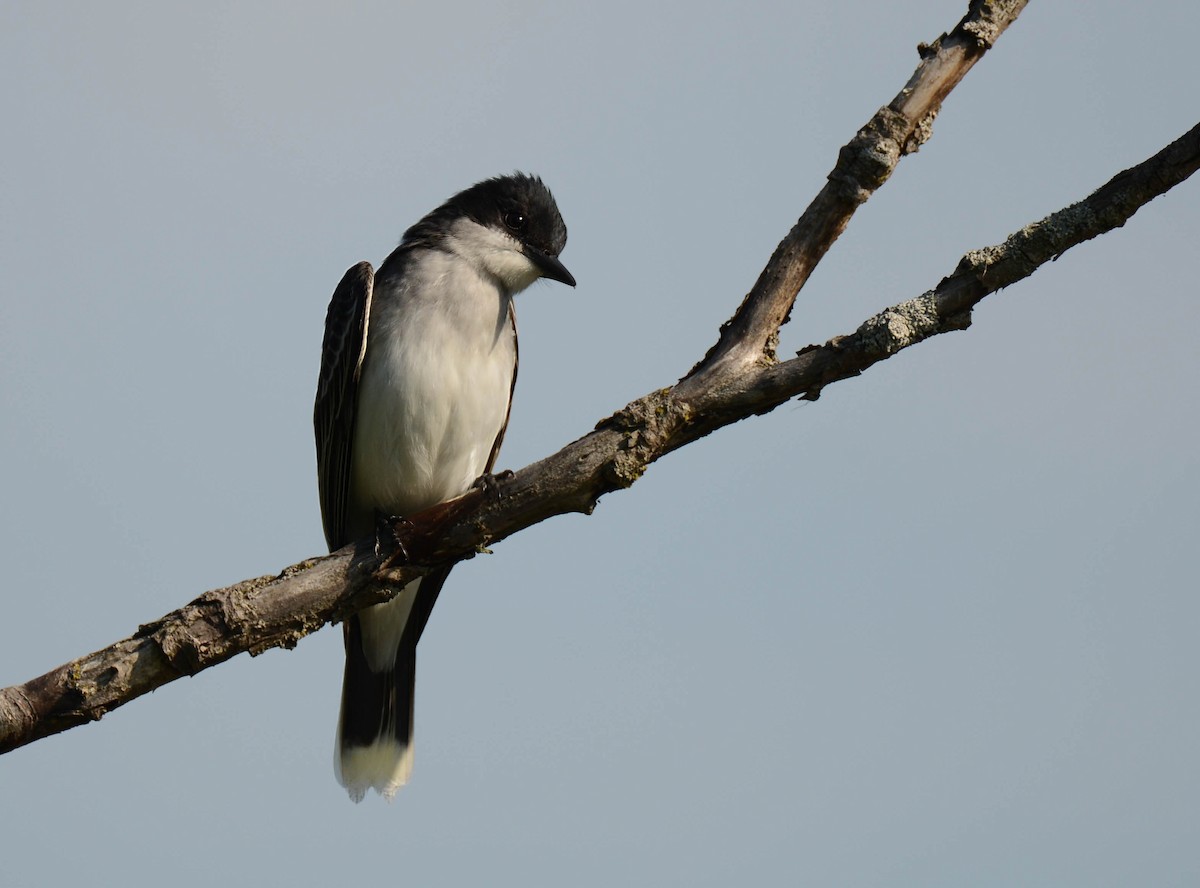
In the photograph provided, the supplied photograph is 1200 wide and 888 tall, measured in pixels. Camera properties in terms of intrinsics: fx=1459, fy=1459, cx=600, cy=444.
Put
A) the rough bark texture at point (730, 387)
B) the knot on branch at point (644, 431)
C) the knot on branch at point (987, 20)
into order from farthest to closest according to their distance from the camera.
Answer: the knot on branch at point (644, 431), the knot on branch at point (987, 20), the rough bark texture at point (730, 387)

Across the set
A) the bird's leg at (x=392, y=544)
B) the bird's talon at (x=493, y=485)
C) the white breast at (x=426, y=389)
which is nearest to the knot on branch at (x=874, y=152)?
the bird's talon at (x=493, y=485)

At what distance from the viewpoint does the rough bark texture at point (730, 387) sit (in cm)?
499

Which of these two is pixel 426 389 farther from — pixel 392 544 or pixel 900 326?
pixel 900 326

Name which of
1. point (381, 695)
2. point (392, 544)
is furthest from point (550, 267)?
point (392, 544)

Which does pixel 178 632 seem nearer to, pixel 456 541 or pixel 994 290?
pixel 456 541

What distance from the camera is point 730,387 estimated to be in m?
5.33

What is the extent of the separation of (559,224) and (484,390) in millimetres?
1335

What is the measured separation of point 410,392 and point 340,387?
0.50 meters

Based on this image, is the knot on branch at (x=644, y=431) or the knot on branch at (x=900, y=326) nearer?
the knot on branch at (x=900, y=326)

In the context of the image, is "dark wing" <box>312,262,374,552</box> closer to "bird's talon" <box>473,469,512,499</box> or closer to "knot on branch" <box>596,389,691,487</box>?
"bird's talon" <box>473,469,512,499</box>

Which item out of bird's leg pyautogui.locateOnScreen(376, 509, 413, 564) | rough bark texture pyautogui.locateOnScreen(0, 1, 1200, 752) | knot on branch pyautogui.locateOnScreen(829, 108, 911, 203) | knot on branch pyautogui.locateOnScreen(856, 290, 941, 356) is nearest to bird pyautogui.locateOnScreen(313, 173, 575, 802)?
bird's leg pyautogui.locateOnScreen(376, 509, 413, 564)

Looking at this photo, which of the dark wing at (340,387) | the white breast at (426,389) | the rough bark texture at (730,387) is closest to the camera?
the rough bark texture at (730,387)

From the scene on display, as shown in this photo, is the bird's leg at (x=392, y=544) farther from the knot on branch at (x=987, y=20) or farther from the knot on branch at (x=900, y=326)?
the knot on branch at (x=987, y=20)

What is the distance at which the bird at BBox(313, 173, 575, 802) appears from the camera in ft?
25.0
